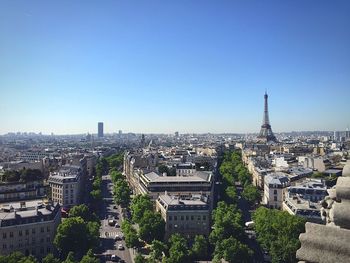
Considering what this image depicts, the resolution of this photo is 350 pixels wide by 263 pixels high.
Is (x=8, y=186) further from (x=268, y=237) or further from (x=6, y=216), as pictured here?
(x=268, y=237)

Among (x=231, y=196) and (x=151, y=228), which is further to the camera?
(x=231, y=196)

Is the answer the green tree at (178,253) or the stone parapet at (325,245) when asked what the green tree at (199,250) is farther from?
the stone parapet at (325,245)

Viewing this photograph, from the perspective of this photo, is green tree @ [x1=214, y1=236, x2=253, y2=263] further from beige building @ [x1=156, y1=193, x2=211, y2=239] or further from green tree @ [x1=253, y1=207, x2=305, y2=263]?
beige building @ [x1=156, y1=193, x2=211, y2=239]

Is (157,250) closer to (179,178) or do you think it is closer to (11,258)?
(11,258)

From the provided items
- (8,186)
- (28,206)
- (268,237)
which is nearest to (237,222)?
(268,237)

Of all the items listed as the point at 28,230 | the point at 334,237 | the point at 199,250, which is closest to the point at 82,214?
the point at 28,230

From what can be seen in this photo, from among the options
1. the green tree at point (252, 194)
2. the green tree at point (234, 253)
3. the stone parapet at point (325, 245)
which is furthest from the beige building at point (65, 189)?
the stone parapet at point (325, 245)
